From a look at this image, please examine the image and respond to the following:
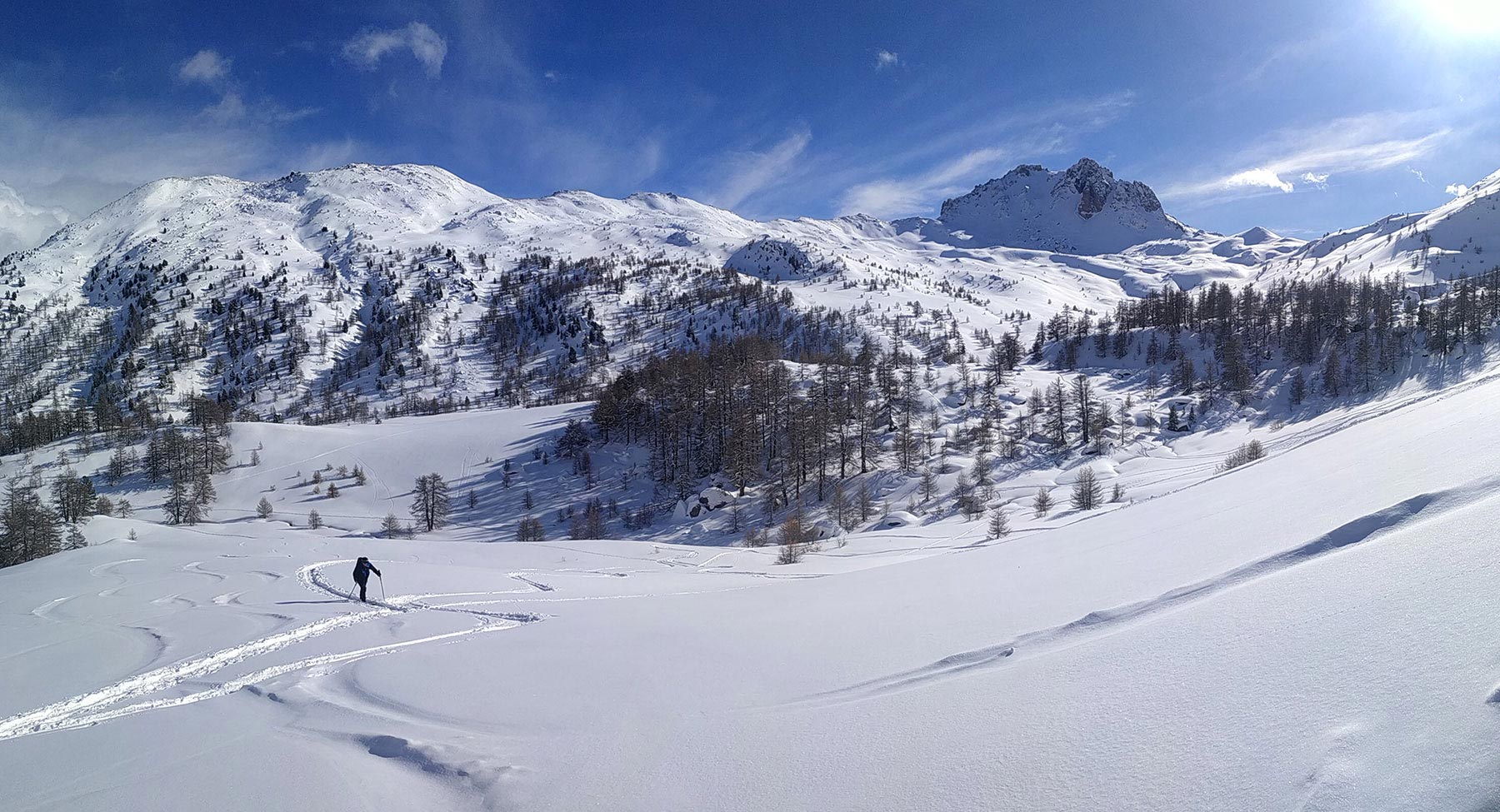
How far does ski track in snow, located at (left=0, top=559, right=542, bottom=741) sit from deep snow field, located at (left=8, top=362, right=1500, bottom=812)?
62mm

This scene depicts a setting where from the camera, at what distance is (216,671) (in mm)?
7777

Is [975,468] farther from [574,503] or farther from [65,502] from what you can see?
[65,502]

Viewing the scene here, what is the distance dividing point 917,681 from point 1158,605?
5.87 feet

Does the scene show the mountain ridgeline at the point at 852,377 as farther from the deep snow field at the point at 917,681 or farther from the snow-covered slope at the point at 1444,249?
the deep snow field at the point at 917,681

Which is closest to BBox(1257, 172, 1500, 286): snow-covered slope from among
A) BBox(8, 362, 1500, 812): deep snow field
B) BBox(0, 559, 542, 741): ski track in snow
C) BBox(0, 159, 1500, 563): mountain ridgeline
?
BBox(0, 159, 1500, 563): mountain ridgeline

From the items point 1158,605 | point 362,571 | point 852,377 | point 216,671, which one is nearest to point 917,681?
point 1158,605

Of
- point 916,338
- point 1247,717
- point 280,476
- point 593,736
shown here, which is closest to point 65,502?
point 280,476

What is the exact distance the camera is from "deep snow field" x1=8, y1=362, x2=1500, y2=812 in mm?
2371

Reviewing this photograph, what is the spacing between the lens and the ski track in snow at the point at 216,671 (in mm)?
6512

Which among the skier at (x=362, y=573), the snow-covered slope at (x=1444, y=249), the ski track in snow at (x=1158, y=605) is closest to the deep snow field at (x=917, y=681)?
the ski track in snow at (x=1158, y=605)

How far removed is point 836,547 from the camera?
1045 inches

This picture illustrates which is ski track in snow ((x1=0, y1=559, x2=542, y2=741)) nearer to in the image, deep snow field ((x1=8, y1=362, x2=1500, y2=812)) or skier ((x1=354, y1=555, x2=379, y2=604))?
deep snow field ((x1=8, y1=362, x2=1500, y2=812))

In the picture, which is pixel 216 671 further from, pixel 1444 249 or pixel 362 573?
pixel 1444 249

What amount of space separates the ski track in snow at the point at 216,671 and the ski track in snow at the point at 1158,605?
656 cm
